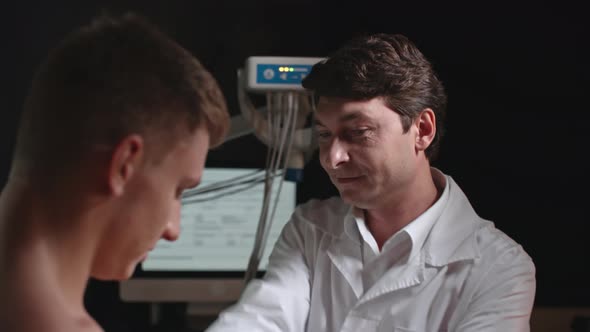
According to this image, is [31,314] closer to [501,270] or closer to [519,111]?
[501,270]

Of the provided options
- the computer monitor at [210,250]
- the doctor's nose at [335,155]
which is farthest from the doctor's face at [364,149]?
the computer monitor at [210,250]

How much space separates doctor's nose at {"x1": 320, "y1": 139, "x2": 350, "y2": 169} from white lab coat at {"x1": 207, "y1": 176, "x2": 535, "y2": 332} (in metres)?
0.21

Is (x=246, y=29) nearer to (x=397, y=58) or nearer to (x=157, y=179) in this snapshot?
(x=397, y=58)

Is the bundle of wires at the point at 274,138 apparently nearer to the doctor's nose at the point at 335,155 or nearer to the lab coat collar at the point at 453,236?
the doctor's nose at the point at 335,155

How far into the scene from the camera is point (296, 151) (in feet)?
5.02

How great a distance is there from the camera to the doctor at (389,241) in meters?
1.19

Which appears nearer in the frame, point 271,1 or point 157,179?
point 157,179

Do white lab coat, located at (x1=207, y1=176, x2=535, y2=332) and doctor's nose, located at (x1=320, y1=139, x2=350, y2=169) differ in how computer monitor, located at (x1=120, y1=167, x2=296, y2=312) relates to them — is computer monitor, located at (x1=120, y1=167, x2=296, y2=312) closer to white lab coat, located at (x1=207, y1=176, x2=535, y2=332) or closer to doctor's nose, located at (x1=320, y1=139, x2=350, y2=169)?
white lab coat, located at (x1=207, y1=176, x2=535, y2=332)

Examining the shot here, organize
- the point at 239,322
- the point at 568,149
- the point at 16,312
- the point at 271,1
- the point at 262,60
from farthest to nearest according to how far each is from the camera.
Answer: the point at 271,1 < the point at 568,149 < the point at 262,60 < the point at 239,322 < the point at 16,312

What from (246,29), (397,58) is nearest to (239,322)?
(397,58)

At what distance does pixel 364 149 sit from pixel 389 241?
0.21 metres

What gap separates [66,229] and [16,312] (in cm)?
9

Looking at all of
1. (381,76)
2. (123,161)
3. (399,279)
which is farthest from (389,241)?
(123,161)

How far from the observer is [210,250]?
5.68 feet
